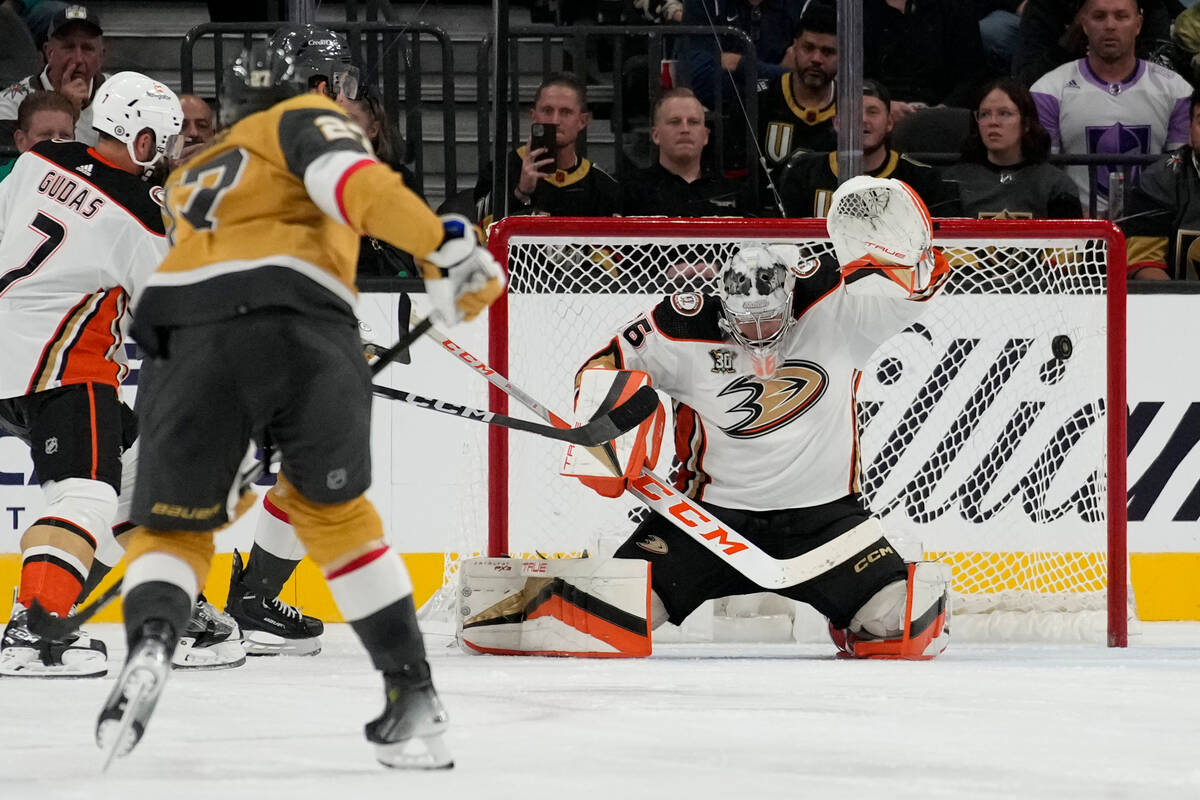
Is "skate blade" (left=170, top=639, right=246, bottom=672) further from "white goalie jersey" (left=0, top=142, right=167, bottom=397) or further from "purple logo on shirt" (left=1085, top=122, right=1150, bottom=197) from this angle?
"purple logo on shirt" (left=1085, top=122, right=1150, bottom=197)

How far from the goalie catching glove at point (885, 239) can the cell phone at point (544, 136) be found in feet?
4.12

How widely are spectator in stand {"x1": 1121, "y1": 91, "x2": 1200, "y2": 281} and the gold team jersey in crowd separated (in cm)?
315

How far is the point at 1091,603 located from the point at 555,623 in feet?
4.45

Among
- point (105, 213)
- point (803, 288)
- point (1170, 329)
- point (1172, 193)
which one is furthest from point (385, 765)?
point (1172, 193)

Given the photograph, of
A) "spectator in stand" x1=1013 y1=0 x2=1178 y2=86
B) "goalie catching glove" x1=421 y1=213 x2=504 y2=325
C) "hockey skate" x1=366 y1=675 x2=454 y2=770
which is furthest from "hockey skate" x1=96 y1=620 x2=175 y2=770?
"spectator in stand" x1=1013 y1=0 x2=1178 y2=86

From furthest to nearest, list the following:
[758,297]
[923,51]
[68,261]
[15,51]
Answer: [923,51], [15,51], [758,297], [68,261]

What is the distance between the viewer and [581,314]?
4.43 meters

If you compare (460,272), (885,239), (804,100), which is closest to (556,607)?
(885,239)

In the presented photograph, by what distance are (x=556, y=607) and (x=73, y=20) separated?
106 inches

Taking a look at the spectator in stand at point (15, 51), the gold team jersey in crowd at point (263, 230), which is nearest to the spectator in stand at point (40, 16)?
the spectator in stand at point (15, 51)

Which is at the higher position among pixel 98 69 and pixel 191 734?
pixel 98 69

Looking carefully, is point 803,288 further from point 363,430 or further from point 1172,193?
point 363,430

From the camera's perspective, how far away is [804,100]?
5230mm

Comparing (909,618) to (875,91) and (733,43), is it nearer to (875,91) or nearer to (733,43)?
(875,91)
